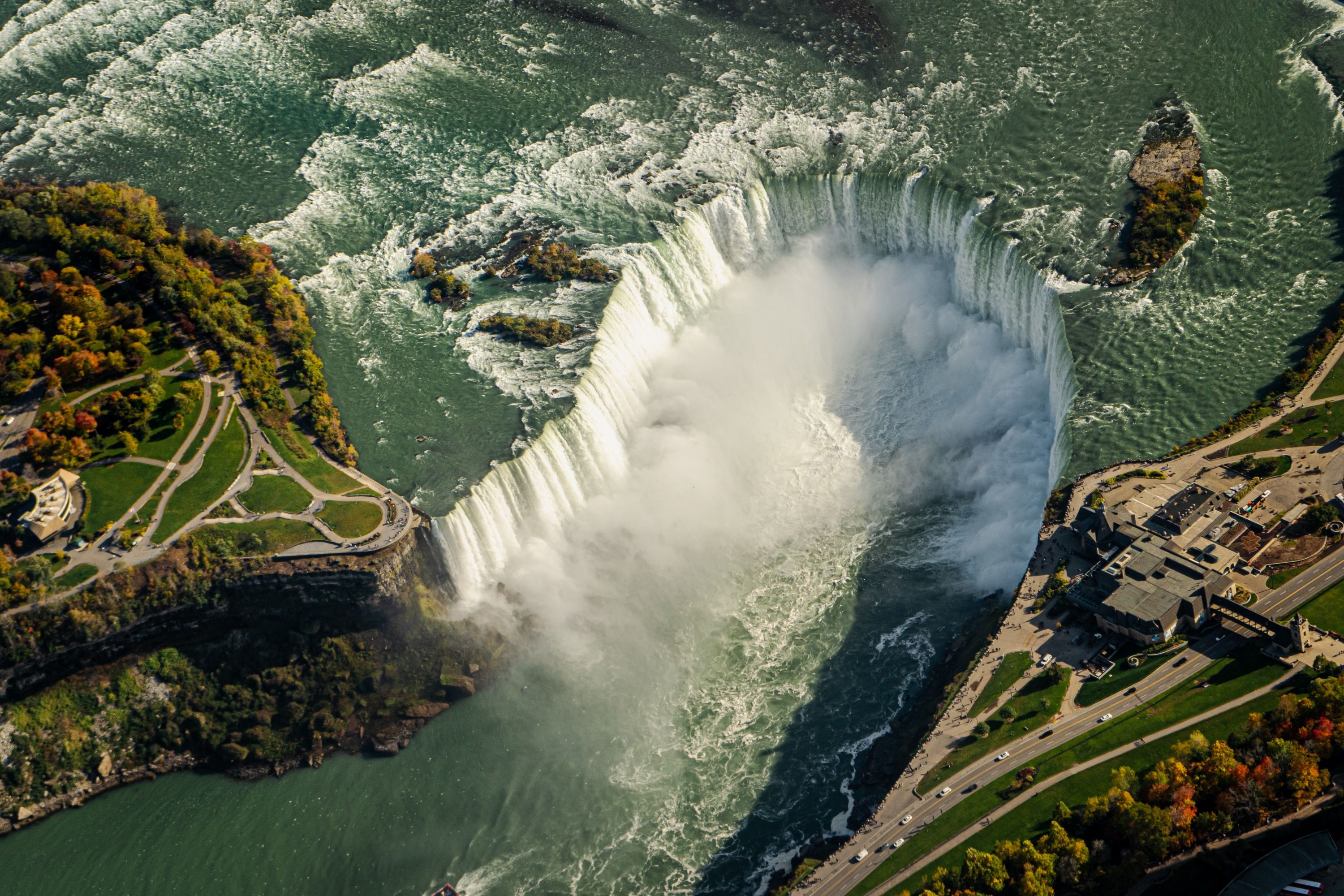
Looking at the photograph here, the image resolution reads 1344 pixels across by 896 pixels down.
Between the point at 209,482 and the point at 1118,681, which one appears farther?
the point at 209,482

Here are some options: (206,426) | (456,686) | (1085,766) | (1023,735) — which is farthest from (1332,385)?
(206,426)

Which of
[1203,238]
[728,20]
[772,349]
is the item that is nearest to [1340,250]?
[1203,238]

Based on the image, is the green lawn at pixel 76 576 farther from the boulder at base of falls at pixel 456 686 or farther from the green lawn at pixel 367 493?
the boulder at base of falls at pixel 456 686

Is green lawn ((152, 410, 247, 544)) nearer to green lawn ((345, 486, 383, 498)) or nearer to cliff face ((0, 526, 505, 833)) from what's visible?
cliff face ((0, 526, 505, 833))

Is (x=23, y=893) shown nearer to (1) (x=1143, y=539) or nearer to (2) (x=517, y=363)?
(2) (x=517, y=363)

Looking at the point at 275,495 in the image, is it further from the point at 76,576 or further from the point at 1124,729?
the point at 1124,729

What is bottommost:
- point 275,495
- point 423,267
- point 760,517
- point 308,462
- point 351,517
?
point 760,517
